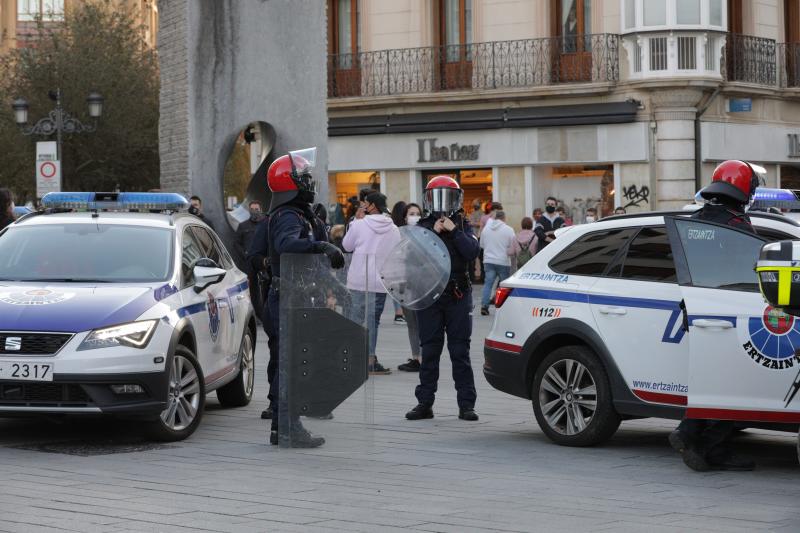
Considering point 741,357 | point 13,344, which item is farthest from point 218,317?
point 741,357

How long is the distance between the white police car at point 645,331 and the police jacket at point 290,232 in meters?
1.52

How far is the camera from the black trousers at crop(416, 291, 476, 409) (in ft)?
38.8

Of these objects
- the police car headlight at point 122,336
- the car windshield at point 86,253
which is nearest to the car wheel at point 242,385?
the car windshield at point 86,253

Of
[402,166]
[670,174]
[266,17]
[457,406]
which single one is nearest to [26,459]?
[457,406]

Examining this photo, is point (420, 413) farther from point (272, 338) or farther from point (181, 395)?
point (181, 395)

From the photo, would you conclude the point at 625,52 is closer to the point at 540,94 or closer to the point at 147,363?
the point at 540,94

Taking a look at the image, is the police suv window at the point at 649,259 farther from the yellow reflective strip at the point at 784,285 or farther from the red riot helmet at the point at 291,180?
the yellow reflective strip at the point at 784,285

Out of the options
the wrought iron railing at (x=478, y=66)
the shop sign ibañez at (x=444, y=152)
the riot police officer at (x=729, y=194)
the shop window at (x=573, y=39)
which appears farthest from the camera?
the shop sign ibañez at (x=444, y=152)

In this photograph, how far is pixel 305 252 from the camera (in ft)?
33.3

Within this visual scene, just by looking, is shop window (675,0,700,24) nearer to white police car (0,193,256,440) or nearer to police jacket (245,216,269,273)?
white police car (0,193,256,440)

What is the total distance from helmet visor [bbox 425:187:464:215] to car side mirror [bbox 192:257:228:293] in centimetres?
169

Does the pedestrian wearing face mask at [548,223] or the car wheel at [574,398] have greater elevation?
the pedestrian wearing face mask at [548,223]

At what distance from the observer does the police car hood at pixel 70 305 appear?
10141 millimetres

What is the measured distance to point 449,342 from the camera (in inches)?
470
